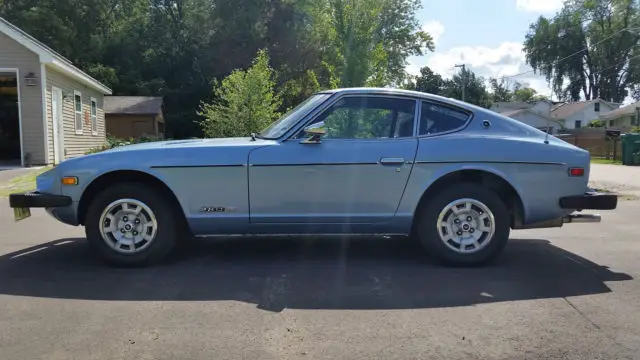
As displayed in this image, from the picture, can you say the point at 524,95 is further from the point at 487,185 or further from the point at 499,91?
the point at 487,185

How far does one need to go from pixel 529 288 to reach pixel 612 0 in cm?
6924

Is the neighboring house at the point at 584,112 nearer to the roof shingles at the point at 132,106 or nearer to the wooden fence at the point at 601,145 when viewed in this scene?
the wooden fence at the point at 601,145

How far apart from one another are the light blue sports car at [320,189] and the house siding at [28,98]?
13.3 meters

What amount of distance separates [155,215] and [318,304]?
6.11ft

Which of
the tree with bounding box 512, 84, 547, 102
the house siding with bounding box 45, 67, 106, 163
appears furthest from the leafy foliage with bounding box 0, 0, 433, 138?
the tree with bounding box 512, 84, 547, 102

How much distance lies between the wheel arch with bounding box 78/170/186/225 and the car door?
801mm

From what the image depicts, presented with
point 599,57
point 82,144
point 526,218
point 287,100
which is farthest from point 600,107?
point 526,218

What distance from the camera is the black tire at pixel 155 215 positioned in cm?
487

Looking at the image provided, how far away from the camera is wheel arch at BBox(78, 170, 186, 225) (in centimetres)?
495

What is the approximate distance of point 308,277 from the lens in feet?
15.4

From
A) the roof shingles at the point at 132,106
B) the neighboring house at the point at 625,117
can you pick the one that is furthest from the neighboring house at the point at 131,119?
the neighboring house at the point at 625,117

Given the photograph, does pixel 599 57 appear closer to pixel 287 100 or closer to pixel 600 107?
pixel 600 107

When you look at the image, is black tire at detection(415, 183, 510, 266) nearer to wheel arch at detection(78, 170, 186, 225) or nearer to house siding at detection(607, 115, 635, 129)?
wheel arch at detection(78, 170, 186, 225)

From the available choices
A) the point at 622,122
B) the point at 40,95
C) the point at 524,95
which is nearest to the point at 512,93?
the point at 524,95
